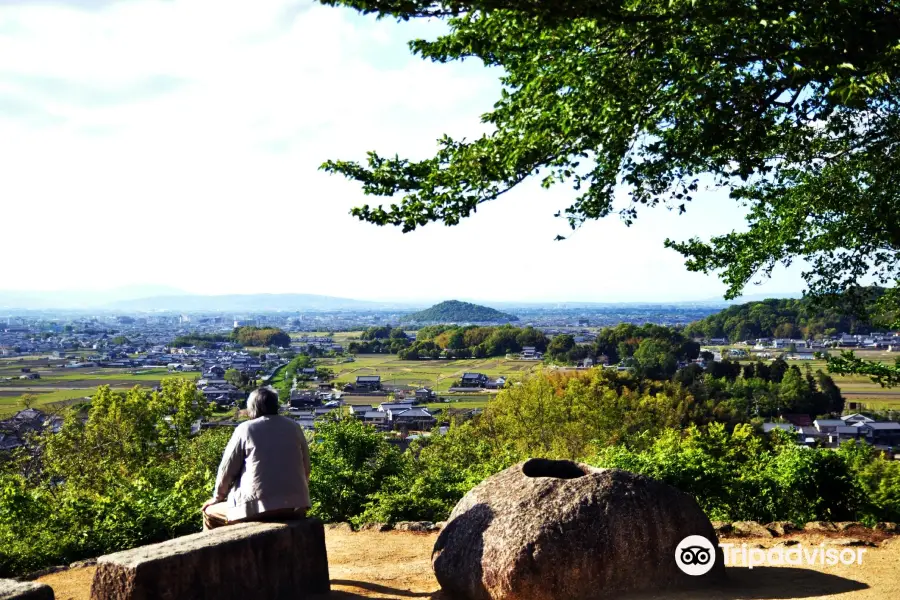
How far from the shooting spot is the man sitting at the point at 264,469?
6.81m

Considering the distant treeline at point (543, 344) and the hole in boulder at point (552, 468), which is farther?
the distant treeline at point (543, 344)

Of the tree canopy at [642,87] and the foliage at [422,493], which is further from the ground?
the tree canopy at [642,87]

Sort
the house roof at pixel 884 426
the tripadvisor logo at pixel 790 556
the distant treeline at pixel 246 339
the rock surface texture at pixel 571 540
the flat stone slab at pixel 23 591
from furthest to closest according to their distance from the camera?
the distant treeline at pixel 246 339 → the house roof at pixel 884 426 → the tripadvisor logo at pixel 790 556 → the rock surface texture at pixel 571 540 → the flat stone slab at pixel 23 591

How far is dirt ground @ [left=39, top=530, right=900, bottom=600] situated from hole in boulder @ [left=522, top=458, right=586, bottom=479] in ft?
5.08

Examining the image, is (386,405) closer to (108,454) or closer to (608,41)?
(108,454)

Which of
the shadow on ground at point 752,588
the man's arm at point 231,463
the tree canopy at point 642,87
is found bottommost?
the shadow on ground at point 752,588

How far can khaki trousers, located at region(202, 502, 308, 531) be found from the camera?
269 inches

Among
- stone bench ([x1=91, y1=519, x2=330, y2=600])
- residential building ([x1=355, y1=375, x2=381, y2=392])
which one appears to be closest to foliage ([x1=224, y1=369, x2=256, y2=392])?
residential building ([x1=355, y1=375, x2=381, y2=392])

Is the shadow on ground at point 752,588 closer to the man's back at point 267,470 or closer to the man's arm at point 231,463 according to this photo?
the man's back at point 267,470

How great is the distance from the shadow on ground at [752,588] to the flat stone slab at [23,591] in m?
2.35

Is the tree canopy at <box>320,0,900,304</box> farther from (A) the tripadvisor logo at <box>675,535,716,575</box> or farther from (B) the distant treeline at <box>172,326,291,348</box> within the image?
(B) the distant treeline at <box>172,326,291,348</box>

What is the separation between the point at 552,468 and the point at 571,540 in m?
1.54

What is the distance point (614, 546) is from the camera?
6.52 m

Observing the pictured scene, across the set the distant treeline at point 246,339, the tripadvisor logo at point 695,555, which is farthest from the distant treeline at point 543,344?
the tripadvisor logo at point 695,555
